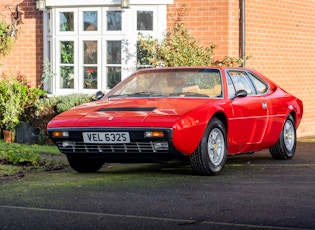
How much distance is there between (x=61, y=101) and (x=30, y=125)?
88 cm

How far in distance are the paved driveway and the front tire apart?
0.44ft

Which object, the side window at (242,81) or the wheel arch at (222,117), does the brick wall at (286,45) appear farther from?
the wheel arch at (222,117)

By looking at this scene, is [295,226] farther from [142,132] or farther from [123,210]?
[142,132]

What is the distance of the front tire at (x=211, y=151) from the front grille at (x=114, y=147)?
1.58ft

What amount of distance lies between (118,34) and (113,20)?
0.30 meters

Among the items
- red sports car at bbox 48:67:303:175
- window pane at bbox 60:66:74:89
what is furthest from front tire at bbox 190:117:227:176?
window pane at bbox 60:66:74:89

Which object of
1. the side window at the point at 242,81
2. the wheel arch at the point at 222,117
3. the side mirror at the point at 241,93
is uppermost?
the side window at the point at 242,81

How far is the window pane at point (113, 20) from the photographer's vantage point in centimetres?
1731

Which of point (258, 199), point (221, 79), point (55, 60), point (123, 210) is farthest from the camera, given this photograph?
point (55, 60)

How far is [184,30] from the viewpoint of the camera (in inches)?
661

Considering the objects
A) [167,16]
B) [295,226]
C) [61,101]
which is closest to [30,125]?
[61,101]

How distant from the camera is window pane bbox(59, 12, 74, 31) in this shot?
57.7 ft

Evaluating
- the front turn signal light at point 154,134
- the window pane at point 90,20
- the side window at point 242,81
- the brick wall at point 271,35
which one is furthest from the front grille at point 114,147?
the window pane at point 90,20

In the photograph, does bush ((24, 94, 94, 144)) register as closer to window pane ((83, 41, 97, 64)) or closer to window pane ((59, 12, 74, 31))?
window pane ((83, 41, 97, 64))
